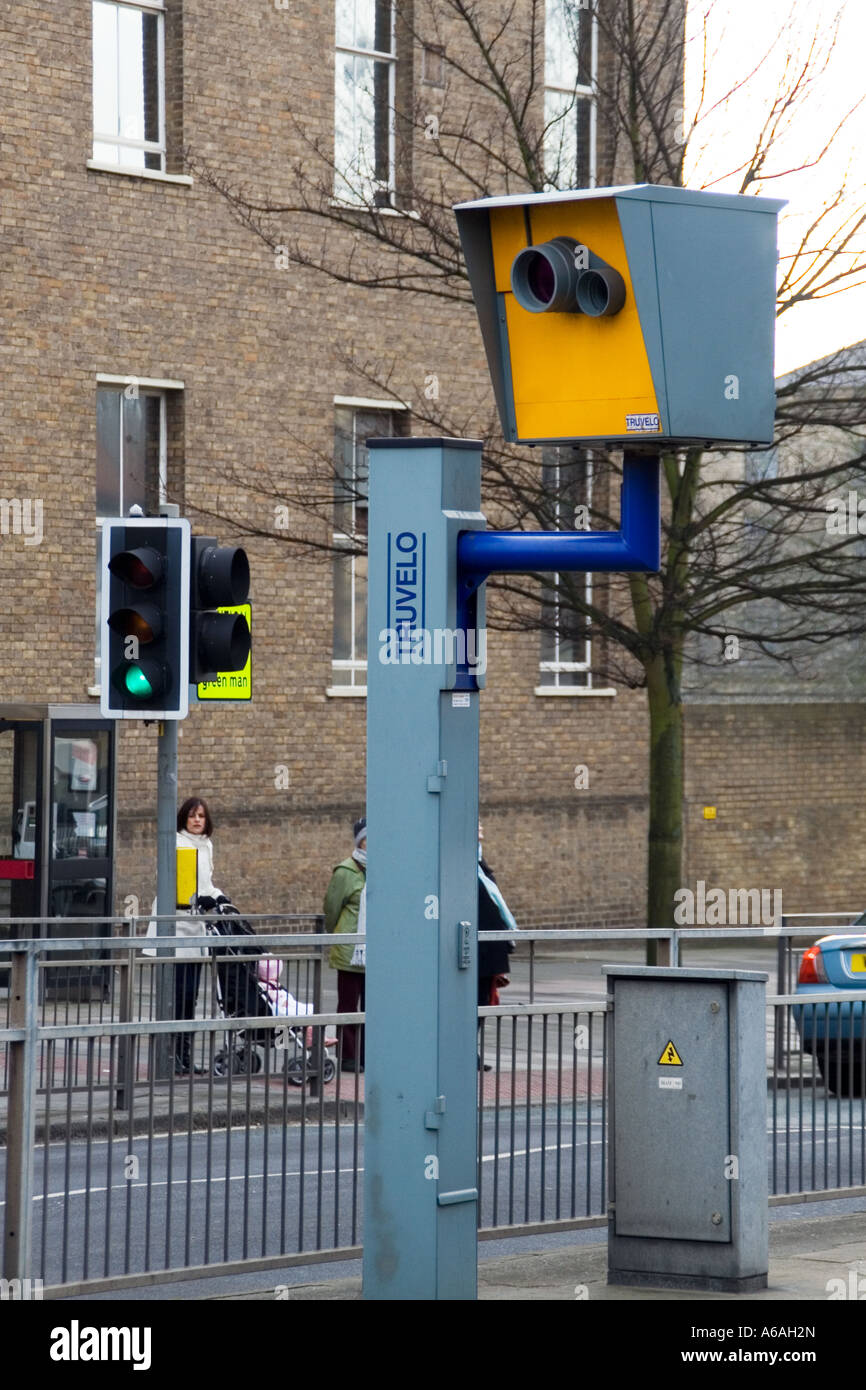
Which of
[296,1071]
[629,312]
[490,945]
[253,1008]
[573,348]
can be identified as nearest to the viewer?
[629,312]

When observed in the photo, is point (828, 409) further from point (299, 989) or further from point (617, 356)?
point (617, 356)

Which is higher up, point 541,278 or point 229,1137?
point 541,278

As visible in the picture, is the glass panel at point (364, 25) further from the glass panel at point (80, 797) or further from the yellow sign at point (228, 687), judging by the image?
the yellow sign at point (228, 687)

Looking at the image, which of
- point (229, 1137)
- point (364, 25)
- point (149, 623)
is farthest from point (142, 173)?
point (229, 1137)

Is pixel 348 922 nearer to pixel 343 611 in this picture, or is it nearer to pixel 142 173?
pixel 343 611

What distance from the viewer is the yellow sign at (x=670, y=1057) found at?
322 inches

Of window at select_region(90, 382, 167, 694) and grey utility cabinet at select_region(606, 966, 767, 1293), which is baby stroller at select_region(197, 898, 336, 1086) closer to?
grey utility cabinet at select_region(606, 966, 767, 1293)

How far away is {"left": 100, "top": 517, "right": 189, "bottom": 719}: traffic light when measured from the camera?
456 inches

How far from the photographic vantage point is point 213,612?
12.0 meters

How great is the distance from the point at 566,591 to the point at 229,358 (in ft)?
19.9

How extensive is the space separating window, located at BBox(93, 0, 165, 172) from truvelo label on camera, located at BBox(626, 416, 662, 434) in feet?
57.0

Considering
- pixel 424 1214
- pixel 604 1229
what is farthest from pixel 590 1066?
pixel 424 1214
